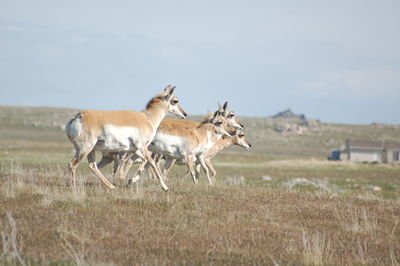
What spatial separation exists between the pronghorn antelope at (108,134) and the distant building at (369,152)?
89112 mm

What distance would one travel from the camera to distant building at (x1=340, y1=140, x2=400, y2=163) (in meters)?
102

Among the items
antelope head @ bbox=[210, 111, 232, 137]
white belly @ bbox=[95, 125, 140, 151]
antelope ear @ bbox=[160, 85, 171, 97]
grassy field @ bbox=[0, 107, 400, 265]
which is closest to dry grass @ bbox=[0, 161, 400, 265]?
grassy field @ bbox=[0, 107, 400, 265]

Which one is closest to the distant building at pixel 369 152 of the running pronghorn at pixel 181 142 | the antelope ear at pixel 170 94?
the running pronghorn at pixel 181 142

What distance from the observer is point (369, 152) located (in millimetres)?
102750

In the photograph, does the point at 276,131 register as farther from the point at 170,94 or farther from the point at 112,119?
the point at 112,119

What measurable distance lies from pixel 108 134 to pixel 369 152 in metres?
93.9

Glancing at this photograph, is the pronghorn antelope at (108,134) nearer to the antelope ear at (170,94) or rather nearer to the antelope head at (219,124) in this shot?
the antelope ear at (170,94)

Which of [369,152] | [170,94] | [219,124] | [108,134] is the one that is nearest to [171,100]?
[170,94]

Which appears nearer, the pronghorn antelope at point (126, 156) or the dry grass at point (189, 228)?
the dry grass at point (189, 228)

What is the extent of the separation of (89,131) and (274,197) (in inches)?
191

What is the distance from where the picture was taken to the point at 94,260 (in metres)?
7.95

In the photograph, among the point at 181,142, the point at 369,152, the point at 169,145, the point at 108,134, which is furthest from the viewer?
the point at 369,152

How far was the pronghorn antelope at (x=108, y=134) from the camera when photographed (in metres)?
13.8

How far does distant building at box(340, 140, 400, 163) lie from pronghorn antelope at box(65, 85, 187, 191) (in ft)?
292
